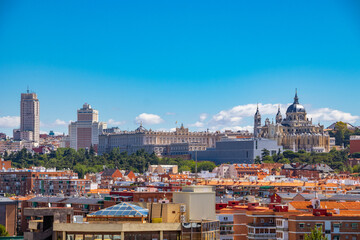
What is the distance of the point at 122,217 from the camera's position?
81.2ft

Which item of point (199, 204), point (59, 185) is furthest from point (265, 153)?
point (199, 204)

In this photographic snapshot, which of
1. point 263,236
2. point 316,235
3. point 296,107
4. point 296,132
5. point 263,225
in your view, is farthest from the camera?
point 296,107

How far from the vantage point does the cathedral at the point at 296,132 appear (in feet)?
553

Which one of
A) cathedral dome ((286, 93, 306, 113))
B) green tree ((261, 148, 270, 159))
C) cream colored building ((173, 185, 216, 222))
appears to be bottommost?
cream colored building ((173, 185, 216, 222))

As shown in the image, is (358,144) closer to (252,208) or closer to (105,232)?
(252,208)

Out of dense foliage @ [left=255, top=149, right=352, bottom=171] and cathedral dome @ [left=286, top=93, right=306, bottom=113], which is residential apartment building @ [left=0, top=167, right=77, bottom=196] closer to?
dense foliage @ [left=255, top=149, right=352, bottom=171]

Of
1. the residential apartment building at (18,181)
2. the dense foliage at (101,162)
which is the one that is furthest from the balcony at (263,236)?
the dense foliage at (101,162)

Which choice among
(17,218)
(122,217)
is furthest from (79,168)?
(122,217)

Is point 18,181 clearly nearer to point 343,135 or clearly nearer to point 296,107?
point 296,107

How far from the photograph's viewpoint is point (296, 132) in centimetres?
17562

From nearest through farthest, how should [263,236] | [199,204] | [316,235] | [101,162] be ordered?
[199,204], [316,235], [263,236], [101,162]

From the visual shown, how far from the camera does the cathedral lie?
16862 centimetres

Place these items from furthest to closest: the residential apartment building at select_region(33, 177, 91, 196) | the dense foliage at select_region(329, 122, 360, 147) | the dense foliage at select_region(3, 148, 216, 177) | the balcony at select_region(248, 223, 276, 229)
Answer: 1. the dense foliage at select_region(329, 122, 360, 147)
2. the dense foliage at select_region(3, 148, 216, 177)
3. the residential apartment building at select_region(33, 177, 91, 196)
4. the balcony at select_region(248, 223, 276, 229)

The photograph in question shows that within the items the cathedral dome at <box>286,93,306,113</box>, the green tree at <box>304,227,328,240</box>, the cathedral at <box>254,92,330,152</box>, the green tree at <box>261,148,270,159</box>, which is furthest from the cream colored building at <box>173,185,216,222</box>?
the cathedral dome at <box>286,93,306,113</box>
